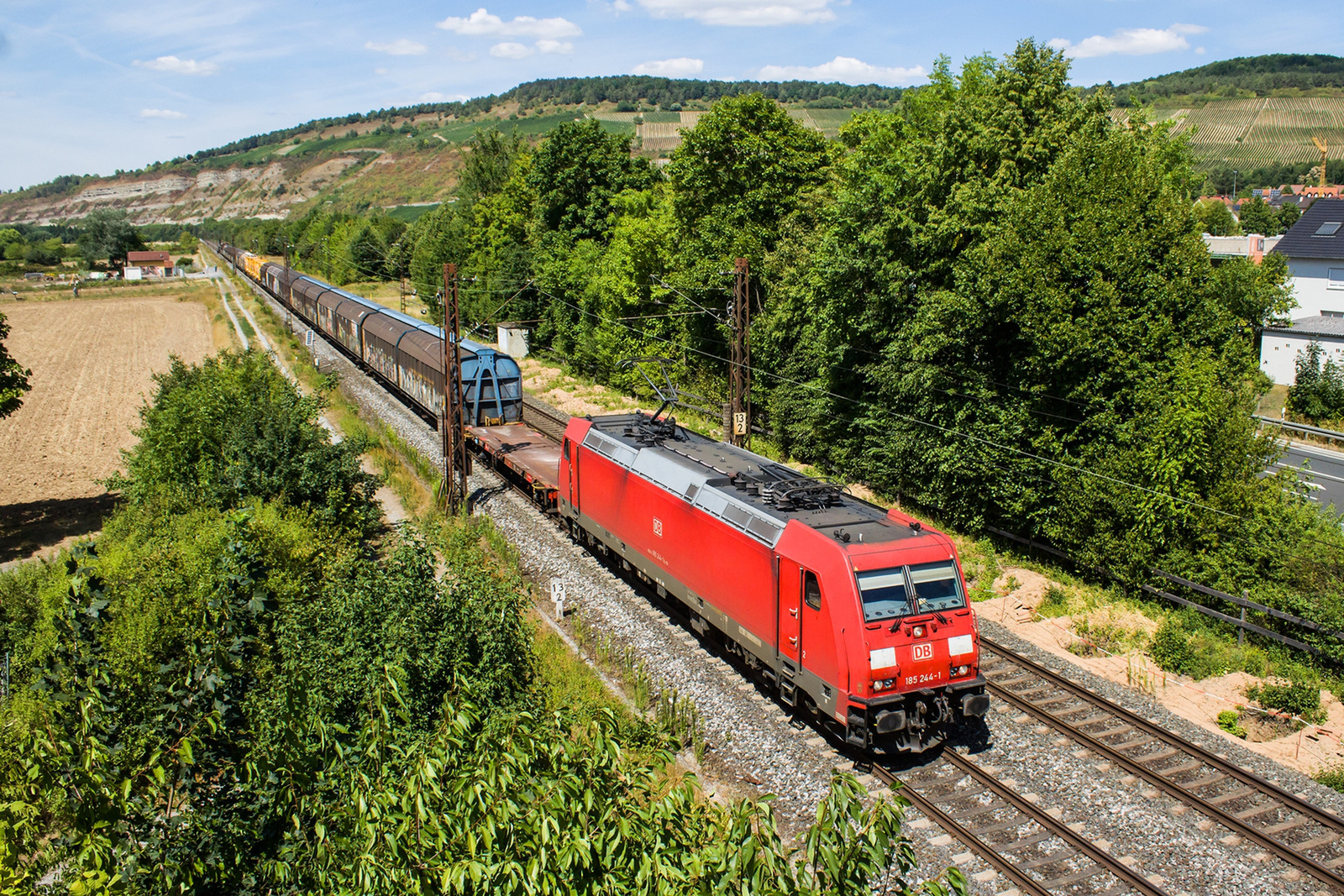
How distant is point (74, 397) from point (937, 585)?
5359 centimetres

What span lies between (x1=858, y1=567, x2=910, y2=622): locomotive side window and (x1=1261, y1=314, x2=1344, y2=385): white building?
123 feet

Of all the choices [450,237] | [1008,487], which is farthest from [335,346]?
[1008,487]

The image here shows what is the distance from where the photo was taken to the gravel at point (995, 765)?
35.0 ft

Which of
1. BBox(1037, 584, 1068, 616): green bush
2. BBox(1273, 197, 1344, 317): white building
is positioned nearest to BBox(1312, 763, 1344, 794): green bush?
BBox(1037, 584, 1068, 616): green bush

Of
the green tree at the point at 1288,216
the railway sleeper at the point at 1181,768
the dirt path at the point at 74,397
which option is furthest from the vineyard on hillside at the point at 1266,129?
the railway sleeper at the point at 1181,768

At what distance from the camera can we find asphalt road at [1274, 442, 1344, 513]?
1097 inches

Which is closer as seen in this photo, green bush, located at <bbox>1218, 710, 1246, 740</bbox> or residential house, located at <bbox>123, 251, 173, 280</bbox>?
green bush, located at <bbox>1218, 710, 1246, 740</bbox>

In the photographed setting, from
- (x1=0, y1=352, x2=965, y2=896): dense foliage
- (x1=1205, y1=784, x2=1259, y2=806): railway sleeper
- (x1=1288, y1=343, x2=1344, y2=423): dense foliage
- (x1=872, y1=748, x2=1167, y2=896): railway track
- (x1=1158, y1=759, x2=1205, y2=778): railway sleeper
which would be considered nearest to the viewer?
(x1=0, y1=352, x2=965, y2=896): dense foliage

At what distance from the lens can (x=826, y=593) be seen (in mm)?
12586

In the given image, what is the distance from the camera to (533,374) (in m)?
50.7

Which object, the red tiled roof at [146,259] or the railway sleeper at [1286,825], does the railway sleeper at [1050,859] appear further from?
the red tiled roof at [146,259]

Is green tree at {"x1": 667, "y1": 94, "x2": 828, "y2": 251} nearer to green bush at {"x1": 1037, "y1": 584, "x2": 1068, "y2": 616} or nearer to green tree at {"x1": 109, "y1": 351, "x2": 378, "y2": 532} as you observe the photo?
green tree at {"x1": 109, "y1": 351, "x2": 378, "y2": 532}

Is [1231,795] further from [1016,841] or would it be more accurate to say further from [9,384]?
[9,384]

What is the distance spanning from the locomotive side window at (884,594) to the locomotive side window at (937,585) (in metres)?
0.22
